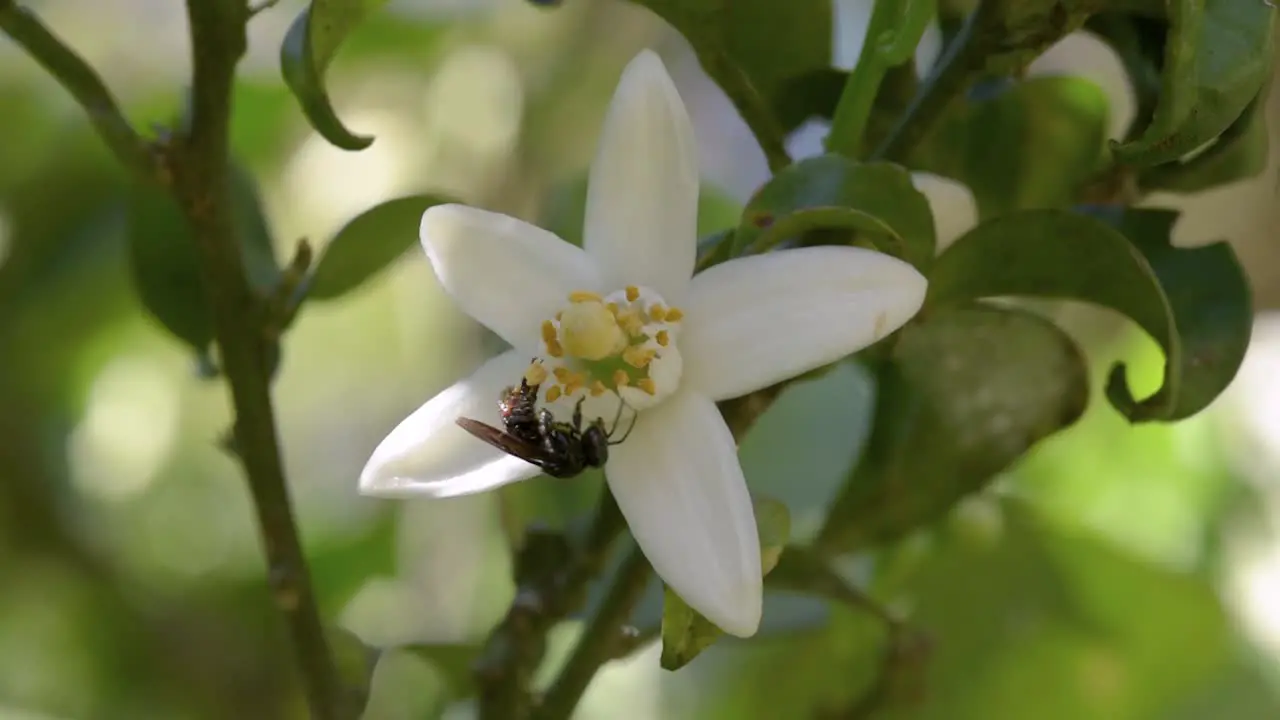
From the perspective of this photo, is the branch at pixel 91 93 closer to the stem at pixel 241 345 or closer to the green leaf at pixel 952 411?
the stem at pixel 241 345

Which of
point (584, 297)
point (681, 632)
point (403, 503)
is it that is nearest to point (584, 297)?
point (584, 297)

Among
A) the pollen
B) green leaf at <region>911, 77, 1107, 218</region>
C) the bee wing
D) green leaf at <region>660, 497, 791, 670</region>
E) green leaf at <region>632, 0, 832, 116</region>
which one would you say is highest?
green leaf at <region>632, 0, 832, 116</region>

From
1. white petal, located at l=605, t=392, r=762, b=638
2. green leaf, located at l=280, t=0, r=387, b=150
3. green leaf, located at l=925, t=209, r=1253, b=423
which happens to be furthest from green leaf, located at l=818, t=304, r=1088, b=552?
green leaf, located at l=280, t=0, r=387, b=150

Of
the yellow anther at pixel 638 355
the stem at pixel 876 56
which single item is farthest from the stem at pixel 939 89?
the yellow anther at pixel 638 355

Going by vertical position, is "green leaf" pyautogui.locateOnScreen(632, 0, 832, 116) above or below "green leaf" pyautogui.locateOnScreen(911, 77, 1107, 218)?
above

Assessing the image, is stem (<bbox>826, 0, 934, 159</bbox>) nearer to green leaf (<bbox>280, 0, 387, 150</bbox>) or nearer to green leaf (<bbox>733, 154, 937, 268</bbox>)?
green leaf (<bbox>733, 154, 937, 268</bbox>)

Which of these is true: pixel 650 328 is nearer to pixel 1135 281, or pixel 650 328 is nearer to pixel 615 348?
pixel 615 348
